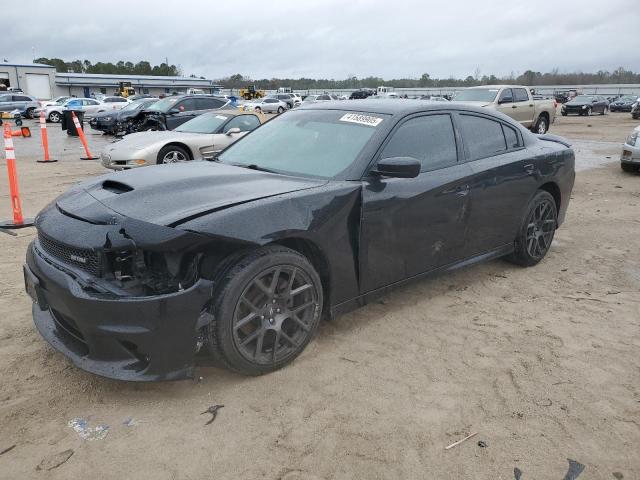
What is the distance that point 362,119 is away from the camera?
3.78 metres

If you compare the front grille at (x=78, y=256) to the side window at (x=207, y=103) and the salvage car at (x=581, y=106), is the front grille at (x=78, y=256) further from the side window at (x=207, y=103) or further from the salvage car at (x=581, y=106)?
the salvage car at (x=581, y=106)

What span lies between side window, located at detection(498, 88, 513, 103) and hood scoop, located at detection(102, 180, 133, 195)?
48.2 feet

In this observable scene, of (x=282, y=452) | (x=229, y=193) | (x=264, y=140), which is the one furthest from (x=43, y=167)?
(x=282, y=452)

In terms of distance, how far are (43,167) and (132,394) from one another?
1089 cm

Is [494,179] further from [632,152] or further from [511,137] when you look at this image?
[632,152]

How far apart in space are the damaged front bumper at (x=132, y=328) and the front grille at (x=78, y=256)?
0.07m

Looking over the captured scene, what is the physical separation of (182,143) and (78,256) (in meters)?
7.13

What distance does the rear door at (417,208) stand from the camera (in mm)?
3406

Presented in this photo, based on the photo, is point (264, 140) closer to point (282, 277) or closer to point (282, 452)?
point (282, 277)

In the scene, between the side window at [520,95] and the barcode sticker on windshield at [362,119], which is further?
the side window at [520,95]

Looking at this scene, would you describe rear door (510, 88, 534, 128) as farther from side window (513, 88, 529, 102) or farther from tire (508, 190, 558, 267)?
tire (508, 190, 558, 267)

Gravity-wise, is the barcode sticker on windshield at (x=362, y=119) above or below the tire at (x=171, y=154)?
above

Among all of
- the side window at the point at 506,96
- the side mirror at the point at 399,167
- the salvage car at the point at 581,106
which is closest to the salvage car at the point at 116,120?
the side window at the point at 506,96

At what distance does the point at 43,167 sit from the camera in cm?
1197
